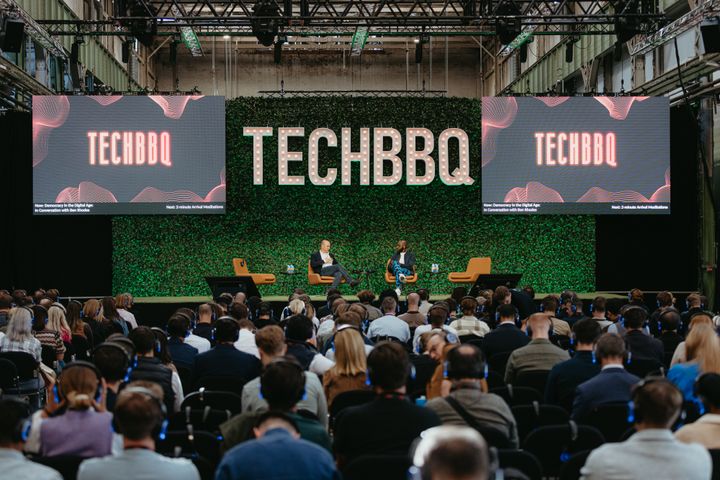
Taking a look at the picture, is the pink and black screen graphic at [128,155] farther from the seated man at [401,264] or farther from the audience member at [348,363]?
the audience member at [348,363]

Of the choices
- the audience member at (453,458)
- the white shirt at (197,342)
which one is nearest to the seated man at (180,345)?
the white shirt at (197,342)

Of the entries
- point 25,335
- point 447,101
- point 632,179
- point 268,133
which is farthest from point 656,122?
point 25,335

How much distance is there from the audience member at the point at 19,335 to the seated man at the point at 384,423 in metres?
4.58

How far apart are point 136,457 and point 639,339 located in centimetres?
461

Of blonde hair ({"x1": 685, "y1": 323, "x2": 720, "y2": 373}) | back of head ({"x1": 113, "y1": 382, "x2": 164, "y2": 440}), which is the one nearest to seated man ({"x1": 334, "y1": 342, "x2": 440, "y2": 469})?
back of head ({"x1": 113, "y1": 382, "x2": 164, "y2": 440})

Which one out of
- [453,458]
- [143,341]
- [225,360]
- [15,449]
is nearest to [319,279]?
[225,360]

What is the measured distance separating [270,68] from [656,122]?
15.6 metres

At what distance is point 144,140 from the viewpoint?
15.7m

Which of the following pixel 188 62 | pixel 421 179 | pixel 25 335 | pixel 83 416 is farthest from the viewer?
pixel 188 62

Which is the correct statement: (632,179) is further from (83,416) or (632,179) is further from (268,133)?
(83,416)

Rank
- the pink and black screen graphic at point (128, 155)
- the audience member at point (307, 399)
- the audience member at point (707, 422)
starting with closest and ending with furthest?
the audience member at point (707, 422) → the audience member at point (307, 399) → the pink and black screen graphic at point (128, 155)

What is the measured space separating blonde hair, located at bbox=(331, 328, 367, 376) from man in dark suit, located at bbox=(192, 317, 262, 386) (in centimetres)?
94

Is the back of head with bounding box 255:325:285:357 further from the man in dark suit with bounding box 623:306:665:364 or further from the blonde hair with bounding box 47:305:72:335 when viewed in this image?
the blonde hair with bounding box 47:305:72:335

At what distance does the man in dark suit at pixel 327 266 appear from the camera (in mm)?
16016
